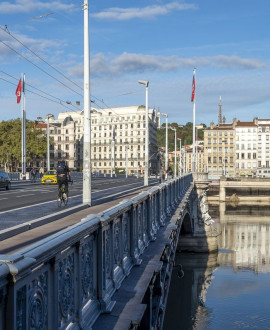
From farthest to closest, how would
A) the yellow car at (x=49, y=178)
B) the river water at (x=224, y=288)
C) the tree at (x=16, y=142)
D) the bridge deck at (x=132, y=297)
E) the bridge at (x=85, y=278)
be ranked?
the tree at (x=16, y=142), the yellow car at (x=49, y=178), the river water at (x=224, y=288), the bridge deck at (x=132, y=297), the bridge at (x=85, y=278)

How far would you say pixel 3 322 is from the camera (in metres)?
3.06

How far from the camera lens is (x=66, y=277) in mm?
4449

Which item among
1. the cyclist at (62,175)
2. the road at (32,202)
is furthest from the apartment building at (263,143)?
the cyclist at (62,175)

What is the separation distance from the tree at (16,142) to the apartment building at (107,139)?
1546 inches

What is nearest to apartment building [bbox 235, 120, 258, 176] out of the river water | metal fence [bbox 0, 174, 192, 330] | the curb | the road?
the river water

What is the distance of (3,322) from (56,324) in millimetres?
986

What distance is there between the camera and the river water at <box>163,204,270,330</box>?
90.0ft

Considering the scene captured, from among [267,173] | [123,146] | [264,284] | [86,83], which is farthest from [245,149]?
[86,83]

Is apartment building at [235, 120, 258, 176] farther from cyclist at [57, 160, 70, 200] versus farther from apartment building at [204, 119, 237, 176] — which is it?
cyclist at [57, 160, 70, 200]

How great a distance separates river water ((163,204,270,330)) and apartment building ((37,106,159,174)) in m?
102

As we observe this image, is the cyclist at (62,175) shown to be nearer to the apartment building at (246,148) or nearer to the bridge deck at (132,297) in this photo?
the bridge deck at (132,297)

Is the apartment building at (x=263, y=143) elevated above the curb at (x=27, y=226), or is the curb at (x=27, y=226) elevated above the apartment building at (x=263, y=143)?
the apartment building at (x=263, y=143)

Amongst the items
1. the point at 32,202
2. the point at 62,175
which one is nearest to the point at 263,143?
the point at 32,202

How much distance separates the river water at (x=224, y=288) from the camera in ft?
90.0
